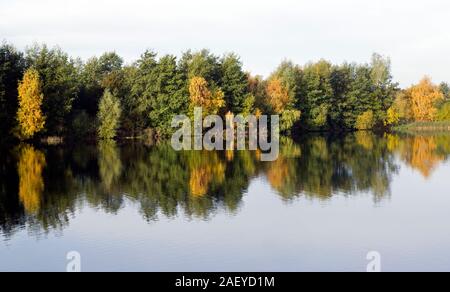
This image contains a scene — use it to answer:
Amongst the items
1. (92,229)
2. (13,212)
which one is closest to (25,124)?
(13,212)

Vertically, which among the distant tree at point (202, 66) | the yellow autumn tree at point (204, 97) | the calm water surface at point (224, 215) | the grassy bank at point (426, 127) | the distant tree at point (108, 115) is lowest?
the calm water surface at point (224, 215)

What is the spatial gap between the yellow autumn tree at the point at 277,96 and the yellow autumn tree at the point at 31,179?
27.3 m

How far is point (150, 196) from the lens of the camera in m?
19.1

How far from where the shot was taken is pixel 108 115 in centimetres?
4622

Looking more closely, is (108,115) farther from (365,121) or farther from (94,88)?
(365,121)

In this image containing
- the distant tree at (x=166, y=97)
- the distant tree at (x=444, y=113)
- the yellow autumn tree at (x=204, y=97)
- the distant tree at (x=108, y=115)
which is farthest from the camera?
the distant tree at (x=444, y=113)

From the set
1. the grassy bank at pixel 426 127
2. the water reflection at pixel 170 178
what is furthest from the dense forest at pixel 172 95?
the water reflection at pixel 170 178

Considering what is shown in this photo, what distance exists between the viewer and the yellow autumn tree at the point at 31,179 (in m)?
17.6

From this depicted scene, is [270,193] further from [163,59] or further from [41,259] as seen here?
[163,59]

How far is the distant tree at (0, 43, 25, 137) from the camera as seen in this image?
134 ft

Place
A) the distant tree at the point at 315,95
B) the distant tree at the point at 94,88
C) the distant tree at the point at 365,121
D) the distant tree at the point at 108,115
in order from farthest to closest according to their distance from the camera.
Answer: the distant tree at the point at 365,121, the distant tree at the point at 315,95, the distant tree at the point at 94,88, the distant tree at the point at 108,115

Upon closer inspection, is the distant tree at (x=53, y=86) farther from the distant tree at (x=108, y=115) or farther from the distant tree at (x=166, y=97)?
the distant tree at (x=166, y=97)

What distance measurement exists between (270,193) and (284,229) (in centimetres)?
540

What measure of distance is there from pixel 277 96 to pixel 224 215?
42280 millimetres
